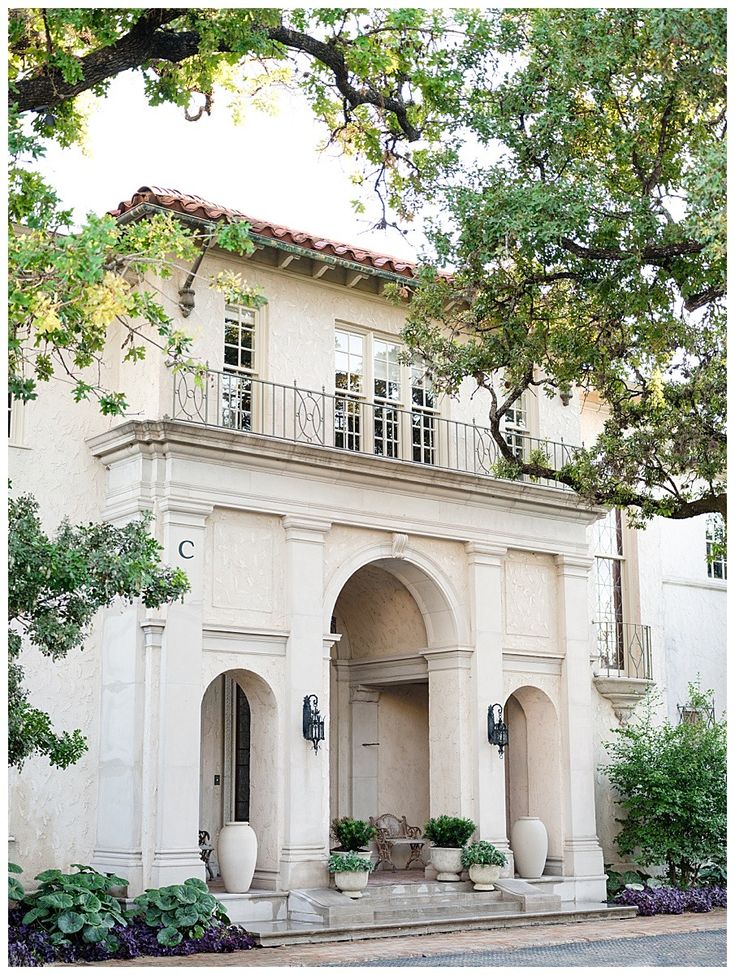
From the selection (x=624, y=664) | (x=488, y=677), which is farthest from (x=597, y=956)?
(x=624, y=664)

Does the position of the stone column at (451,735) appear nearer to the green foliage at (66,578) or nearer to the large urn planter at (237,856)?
the large urn planter at (237,856)

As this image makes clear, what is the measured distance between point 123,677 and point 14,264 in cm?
790

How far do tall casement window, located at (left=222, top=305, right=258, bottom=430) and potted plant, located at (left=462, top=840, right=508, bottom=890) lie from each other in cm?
656

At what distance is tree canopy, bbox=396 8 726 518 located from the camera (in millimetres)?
10656

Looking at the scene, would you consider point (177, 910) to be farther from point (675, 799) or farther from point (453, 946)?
point (675, 799)

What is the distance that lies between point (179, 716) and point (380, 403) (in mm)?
5814

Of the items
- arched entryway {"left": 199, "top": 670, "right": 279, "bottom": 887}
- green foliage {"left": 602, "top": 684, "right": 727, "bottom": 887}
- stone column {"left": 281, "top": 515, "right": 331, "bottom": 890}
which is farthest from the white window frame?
green foliage {"left": 602, "top": 684, "right": 727, "bottom": 887}

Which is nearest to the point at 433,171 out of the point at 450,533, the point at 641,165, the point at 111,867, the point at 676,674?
the point at 641,165

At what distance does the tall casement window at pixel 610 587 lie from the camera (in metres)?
21.9

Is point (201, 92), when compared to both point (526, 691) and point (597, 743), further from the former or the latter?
point (597, 743)

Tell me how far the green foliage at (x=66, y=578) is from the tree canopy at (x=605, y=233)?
4034mm

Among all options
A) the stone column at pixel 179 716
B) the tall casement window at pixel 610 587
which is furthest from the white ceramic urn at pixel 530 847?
the stone column at pixel 179 716

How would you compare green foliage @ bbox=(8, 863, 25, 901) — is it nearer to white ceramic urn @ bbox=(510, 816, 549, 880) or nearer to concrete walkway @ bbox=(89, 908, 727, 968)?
concrete walkway @ bbox=(89, 908, 727, 968)

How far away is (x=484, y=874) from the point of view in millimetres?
17047
